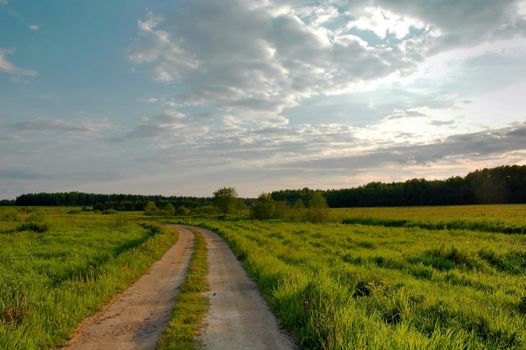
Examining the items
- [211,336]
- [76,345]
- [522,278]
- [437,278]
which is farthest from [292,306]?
[522,278]

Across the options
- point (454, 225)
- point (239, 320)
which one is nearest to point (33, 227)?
point (239, 320)

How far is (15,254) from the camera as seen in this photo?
21734 mm

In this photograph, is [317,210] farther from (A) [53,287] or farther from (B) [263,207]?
(A) [53,287]

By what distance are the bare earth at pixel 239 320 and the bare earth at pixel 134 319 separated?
1290 mm

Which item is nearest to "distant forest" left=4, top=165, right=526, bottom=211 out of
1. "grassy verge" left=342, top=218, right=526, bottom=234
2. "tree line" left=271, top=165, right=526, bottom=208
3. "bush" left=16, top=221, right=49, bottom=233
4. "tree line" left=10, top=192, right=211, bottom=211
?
"tree line" left=271, top=165, right=526, bottom=208

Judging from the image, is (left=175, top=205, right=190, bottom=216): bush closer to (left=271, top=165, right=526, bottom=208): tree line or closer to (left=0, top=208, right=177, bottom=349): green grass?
(left=271, top=165, right=526, bottom=208): tree line

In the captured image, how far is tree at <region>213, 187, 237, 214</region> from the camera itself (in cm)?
9856

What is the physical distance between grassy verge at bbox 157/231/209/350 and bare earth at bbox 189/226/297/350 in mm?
266

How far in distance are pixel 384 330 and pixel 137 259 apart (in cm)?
1493

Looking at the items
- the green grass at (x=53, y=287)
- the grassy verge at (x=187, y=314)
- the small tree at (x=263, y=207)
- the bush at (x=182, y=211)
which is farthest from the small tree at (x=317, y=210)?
the bush at (x=182, y=211)

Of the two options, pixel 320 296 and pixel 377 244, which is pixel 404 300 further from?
pixel 377 244

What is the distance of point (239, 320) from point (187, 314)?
148 cm

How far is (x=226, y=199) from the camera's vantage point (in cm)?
9888

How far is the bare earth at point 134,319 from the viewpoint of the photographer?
7.90m
